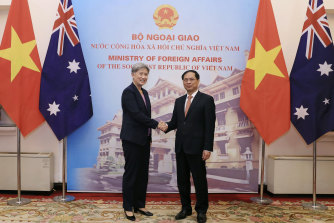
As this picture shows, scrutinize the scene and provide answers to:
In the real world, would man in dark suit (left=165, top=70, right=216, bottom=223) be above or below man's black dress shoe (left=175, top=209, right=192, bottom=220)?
above

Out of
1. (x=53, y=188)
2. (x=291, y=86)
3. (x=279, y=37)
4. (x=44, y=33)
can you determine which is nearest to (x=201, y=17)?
(x=279, y=37)

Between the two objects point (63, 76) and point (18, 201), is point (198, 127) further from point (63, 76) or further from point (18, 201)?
point (18, 201)

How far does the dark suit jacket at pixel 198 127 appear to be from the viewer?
300cm

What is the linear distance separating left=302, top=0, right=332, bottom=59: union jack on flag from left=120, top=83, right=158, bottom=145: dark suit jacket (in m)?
2.00

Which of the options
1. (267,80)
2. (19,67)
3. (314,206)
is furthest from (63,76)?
(314,206)

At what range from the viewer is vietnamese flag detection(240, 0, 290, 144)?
12.1 ft

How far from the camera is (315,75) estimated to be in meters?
3.61

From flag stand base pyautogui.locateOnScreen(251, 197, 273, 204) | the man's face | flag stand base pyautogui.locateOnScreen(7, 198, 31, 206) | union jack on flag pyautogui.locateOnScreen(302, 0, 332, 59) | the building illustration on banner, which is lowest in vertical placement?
flag stand base pyautogui.locateOnScreen(251, 197, 273, 204)

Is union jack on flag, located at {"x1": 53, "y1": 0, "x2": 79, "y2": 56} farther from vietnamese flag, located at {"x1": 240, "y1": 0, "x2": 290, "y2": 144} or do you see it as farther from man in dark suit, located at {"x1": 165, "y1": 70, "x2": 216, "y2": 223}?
vietnamese flag, located at {"x1": 240, "y1": 0, "x2": 290, "y2": 144}

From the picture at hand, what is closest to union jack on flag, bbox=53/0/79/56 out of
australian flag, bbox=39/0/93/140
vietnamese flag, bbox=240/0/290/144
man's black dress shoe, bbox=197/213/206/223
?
australian flag, bbox=39/0/93/140

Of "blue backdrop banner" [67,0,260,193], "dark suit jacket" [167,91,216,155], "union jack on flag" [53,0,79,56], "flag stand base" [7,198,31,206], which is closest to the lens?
"dark suit jacket" [167,91,216,155]

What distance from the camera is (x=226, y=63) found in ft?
13.1

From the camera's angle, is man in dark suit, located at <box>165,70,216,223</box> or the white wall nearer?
man in dark suit, located at <box>165,70,216,223</box>

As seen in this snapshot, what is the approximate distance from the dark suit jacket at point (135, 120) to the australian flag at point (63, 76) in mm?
857
